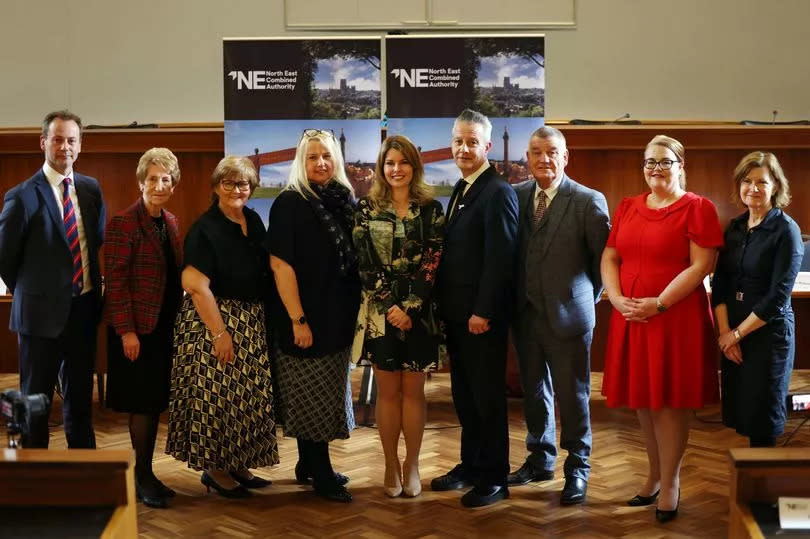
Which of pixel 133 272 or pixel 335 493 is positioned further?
pixel 335 493

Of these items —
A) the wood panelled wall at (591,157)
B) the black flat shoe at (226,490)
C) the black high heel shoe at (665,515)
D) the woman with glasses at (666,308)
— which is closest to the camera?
the woman with glasses at (666,308)

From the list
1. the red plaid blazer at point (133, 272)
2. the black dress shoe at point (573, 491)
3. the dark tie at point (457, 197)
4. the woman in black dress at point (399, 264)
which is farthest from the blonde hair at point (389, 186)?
the black dress shoe at point (573, 491)

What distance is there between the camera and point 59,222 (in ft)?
12.5

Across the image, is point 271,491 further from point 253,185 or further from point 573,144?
point 573,144

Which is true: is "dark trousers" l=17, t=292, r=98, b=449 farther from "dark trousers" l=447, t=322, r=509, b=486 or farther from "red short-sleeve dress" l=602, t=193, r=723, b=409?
"red short-sleeve dress" l=602, t=193, r=723, b=409

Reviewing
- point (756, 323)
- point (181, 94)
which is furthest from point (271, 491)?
point (181, 94)

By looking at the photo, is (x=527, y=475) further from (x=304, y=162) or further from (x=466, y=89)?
(x=466, y=89)

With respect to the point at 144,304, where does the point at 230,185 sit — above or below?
above

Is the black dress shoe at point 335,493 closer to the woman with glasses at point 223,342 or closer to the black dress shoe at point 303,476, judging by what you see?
the black dress shoe at point 303,476

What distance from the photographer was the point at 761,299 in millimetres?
3553

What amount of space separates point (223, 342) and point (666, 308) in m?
1.67

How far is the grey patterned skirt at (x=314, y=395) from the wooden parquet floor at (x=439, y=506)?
1.03 feet

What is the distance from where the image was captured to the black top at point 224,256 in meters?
3.72

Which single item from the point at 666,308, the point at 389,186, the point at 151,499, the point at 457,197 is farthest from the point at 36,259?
the point at 666,308
